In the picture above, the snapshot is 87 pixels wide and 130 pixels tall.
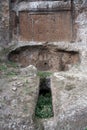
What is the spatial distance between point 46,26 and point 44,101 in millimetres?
3154

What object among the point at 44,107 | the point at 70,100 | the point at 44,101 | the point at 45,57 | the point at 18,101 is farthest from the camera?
the point at 45,57

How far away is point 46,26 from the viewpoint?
10070mm

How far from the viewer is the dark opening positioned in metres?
7.09

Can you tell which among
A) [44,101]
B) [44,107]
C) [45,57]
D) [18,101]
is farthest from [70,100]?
[45,57]

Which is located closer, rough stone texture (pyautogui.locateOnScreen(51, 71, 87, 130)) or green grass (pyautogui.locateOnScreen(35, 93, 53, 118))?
rough stone texture (pyautogui.locateOnScreen(51, 71, 87, 130))

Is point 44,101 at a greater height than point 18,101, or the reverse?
point 18,101

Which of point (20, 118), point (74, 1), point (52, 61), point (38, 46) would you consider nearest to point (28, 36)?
point (38, 46)

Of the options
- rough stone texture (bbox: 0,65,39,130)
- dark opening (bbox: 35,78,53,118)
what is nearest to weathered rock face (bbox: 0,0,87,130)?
Result: dark opening (bbox: 35,78,53,118)

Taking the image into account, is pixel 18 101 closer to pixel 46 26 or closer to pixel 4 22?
pixel 46 26

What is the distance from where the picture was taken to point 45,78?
8.45 m

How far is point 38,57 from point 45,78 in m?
1.75

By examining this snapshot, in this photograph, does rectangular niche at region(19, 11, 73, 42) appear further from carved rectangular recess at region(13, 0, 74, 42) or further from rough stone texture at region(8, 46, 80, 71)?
rough stone texture at region(8, 46, 80, 71)

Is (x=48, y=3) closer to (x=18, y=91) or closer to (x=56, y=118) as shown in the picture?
(x=18, y=91)

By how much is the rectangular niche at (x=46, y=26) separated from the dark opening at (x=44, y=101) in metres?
2.07
